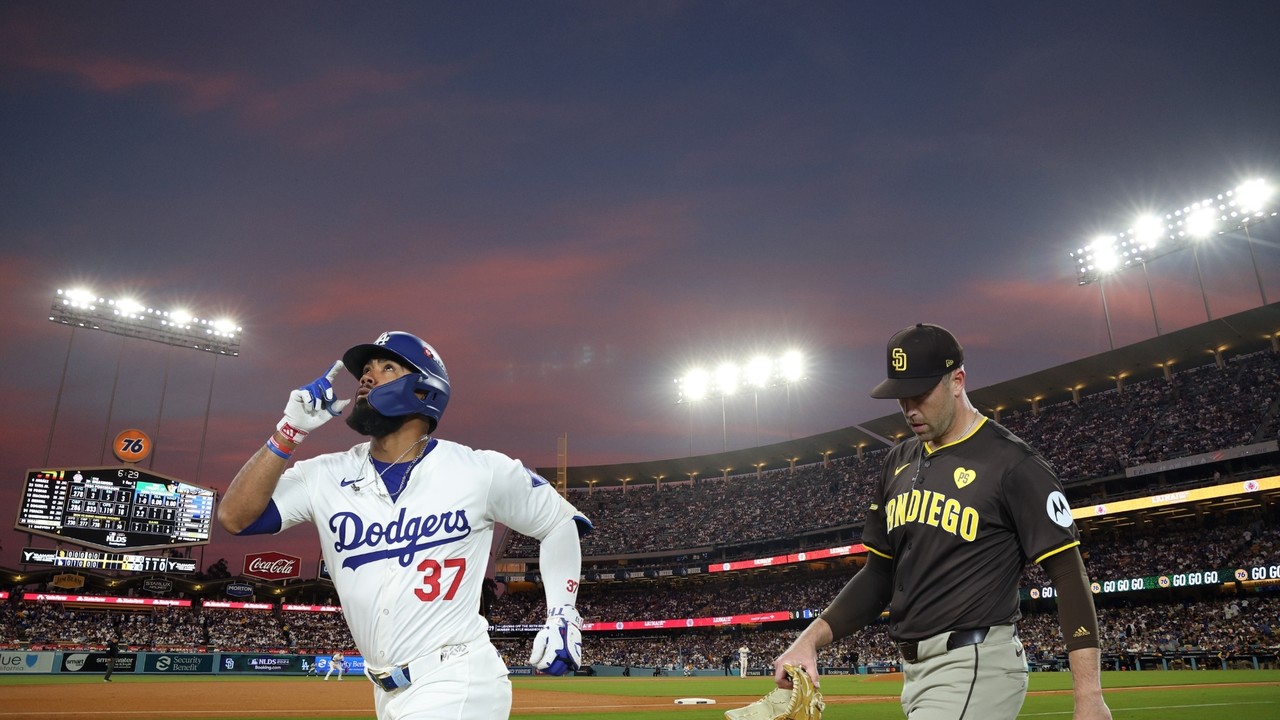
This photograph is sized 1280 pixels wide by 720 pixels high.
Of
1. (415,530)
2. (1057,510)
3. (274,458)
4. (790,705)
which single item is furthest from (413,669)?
(1057,510)

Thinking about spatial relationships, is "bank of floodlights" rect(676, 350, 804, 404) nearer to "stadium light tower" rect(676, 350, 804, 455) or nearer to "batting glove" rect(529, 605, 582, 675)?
"stadium light tower" rect(676, 350, 804, 455)

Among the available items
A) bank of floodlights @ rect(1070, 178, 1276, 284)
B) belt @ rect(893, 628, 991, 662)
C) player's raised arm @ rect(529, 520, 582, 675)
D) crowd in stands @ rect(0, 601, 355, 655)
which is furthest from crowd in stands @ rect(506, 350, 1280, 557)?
player's raised arm @ rect(529, 520, 582, 675)

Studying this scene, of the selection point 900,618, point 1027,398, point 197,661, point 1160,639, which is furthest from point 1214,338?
point 197,661

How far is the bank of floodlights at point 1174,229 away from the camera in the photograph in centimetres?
3869

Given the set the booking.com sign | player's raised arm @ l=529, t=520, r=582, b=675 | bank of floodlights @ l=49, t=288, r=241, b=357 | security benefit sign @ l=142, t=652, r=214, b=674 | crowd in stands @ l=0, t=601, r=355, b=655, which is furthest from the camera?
crowd in stands @ l=0, t=601, r=355, b=655

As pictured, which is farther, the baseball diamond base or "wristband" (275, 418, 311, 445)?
the baseball diamond base

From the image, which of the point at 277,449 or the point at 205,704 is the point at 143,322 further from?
the point at 277,449

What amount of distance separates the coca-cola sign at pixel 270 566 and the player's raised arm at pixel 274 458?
60693 mm

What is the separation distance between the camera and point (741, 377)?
6331 centimetres

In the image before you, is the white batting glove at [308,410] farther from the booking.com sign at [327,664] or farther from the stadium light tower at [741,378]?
the stadium light tower at [741,378]

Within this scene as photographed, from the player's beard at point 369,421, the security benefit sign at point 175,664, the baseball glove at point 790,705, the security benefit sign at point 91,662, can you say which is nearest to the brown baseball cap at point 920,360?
the baseball glove at point 790,705

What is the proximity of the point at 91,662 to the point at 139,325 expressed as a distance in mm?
20714

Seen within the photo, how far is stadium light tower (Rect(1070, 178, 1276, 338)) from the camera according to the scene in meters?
38.7

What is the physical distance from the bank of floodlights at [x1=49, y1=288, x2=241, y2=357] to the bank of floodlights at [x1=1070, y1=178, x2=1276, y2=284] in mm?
51754
